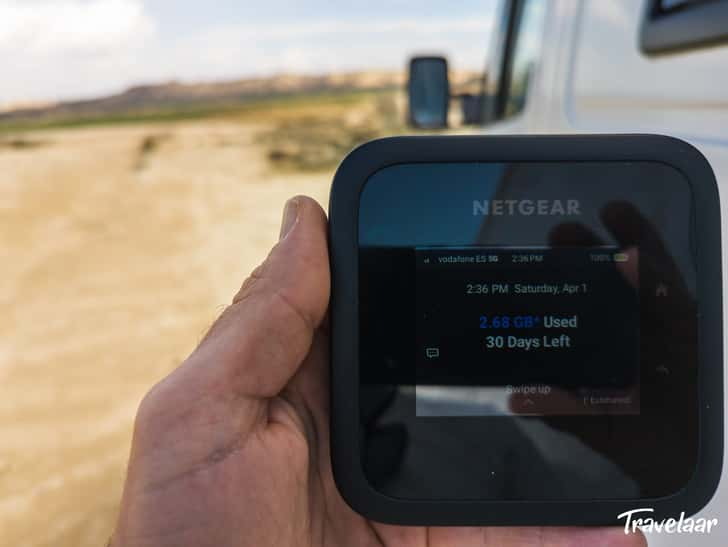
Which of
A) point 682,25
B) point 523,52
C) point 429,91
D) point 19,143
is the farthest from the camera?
point 19,143

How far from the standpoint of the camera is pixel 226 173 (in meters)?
13.2

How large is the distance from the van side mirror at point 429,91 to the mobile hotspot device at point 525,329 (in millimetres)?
1529

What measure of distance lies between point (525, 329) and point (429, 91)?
1.69 metres

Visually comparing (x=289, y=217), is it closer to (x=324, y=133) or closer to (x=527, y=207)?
(x=527, y=207)

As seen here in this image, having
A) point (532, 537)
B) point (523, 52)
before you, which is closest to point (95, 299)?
point (523, 52)

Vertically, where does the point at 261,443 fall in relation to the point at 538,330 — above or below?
below

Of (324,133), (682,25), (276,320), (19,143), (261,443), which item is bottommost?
(324,133)

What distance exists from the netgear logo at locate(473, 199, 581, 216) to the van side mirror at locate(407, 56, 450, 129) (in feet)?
5.15

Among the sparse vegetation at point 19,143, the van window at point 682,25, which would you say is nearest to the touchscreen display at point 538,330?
the van window at point 682,25

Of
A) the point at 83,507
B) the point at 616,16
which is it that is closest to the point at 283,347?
the point at 616,16

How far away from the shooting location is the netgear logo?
1.25 metres

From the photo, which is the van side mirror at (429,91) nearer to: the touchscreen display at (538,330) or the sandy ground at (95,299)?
the sandy ground at (95,299)

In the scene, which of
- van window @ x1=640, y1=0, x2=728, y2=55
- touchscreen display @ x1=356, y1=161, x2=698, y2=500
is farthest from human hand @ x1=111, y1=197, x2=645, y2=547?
van window @ x1=640, y1=0, x2=728, y2=55

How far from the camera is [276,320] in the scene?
4.18 ft
